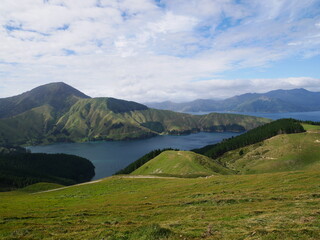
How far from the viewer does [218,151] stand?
19550 cm

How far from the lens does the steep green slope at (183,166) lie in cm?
9694

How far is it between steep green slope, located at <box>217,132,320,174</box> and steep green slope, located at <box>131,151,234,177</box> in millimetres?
38791

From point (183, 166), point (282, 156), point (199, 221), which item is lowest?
point (282, 156)

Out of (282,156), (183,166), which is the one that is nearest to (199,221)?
(183,166)

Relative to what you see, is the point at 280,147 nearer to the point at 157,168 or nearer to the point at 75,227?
the point at 157,168

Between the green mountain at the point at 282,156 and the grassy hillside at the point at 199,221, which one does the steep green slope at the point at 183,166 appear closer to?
the green mountain at the point at 282,156

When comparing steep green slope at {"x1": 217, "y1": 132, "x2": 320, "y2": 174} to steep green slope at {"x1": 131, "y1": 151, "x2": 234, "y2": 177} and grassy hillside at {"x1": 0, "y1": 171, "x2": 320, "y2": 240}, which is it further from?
grassy hillside at {"x1": 0, "y1": 171, "x2": 320, "y2": 240}

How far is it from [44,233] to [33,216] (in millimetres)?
11154

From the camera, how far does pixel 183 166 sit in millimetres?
101750

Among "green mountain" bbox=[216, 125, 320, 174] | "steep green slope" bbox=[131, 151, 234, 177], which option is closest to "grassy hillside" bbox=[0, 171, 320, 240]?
"steep green slope" bbox=[131, 151, 234, 177]

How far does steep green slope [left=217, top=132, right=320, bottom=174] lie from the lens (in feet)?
414

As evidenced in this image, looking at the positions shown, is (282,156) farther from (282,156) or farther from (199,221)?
(199,221)

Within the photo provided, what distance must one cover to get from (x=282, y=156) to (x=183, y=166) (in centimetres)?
8213

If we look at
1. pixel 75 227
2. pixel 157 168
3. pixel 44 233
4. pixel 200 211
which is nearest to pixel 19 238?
pixel 44 233
